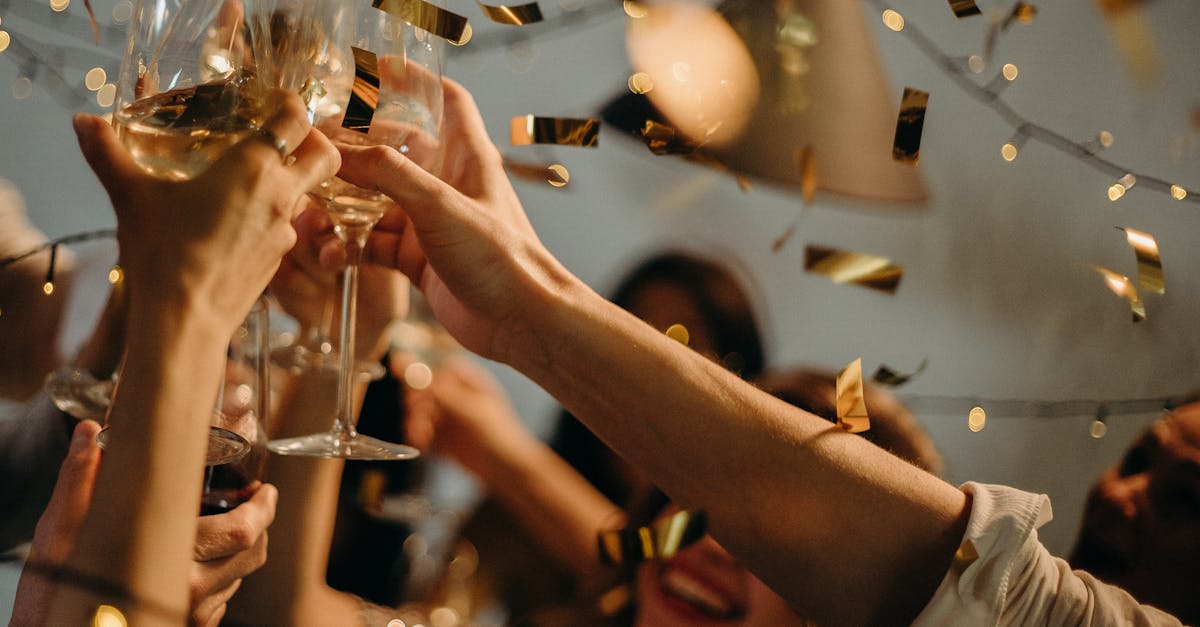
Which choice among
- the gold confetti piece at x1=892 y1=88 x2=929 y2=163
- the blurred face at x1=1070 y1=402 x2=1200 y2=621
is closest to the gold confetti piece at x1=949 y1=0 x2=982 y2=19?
the gold confetti piece at x1=892 y1=88 x2=929 y2=163

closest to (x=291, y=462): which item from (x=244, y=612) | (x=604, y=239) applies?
(x=244, y=612)

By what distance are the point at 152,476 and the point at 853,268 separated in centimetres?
82

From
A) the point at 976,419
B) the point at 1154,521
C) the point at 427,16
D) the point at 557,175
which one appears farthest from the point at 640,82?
the point at 1154,521

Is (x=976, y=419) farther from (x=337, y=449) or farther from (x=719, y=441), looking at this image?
(x=337, y=449)

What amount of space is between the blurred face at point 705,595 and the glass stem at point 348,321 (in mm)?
419

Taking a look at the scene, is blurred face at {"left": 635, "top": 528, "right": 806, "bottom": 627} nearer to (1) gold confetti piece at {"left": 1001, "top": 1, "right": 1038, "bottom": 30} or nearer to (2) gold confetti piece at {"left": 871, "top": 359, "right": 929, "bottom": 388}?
(2) gold confetti piece at {"left": 871, "top": 359, "right": 929, "bottom": 388}

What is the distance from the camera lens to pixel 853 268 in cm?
110

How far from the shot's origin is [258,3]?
1.91ft

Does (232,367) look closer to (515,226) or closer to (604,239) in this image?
(515,226)

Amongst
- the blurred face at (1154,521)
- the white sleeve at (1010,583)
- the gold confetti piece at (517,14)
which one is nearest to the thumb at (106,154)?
the gold confetti piece at (517,14)

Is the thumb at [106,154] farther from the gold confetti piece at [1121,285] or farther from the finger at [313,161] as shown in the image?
the gold confetti piece at [1121,285]

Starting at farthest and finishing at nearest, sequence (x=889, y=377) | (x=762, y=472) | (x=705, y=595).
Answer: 1. (x=889, y=377)
2. (x=705, y=595)
3. (x=762, y=472)

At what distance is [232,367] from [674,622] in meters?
0.55

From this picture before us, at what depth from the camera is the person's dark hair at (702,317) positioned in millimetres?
945
